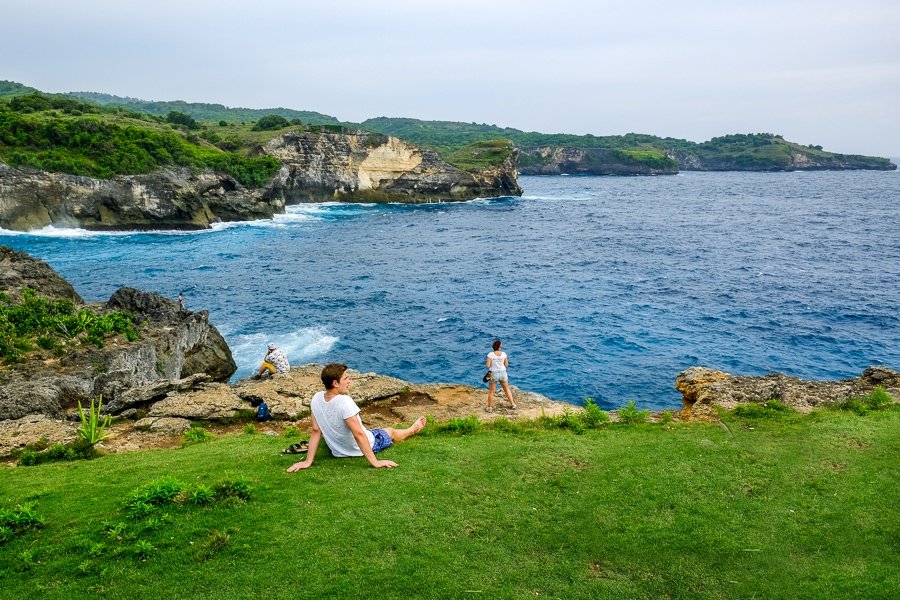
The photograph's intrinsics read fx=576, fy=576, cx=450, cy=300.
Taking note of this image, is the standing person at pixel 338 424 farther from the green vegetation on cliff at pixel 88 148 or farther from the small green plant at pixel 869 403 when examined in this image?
the green vegetation on cliff at pixel 88 148

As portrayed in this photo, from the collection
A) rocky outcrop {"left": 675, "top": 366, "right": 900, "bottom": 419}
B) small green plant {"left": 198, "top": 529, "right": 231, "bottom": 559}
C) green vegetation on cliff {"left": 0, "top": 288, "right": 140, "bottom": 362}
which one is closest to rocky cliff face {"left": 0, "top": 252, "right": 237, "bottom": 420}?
green vegetation on cliff {"left": 0, "top": 288, "right": 140, "bottom": 362}

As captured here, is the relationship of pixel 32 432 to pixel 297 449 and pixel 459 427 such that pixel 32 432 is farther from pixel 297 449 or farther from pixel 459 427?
pixel 459 427

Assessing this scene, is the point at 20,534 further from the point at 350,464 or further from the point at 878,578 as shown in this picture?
the point at 878,578

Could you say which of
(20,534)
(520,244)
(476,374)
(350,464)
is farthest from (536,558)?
(520,244)

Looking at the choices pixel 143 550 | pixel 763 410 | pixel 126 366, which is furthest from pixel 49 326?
pixel 763 410

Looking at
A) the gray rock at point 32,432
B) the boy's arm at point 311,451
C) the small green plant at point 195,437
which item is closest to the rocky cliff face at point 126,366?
the gray rock at point 32,432

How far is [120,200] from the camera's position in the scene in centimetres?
6956

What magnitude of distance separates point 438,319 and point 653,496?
29701mm

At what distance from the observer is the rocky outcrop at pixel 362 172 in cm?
10131

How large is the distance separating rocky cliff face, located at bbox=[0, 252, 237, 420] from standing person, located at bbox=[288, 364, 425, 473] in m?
9.89

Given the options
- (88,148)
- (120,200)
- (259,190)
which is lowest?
(120,200)

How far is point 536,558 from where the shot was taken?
25.8 feet

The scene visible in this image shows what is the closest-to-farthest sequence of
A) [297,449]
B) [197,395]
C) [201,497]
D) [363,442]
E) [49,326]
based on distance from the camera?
[201,497] → [363,442] → [297,449] → [197,395] → [49,326]

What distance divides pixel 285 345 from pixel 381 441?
75.1ft
